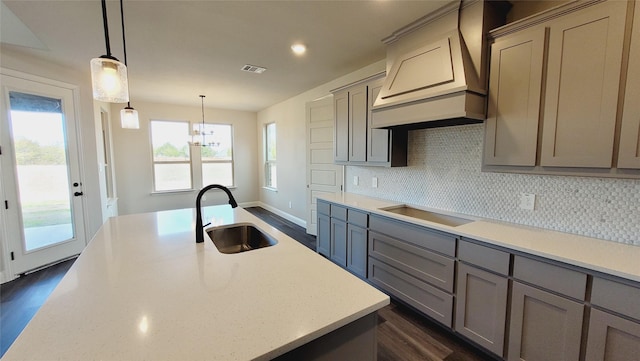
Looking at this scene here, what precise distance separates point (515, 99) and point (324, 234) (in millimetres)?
2495

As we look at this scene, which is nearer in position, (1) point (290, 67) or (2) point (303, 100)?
(1) point (290, 67)

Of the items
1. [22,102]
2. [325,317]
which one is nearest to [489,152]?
[325,317]

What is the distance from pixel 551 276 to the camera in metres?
1.46

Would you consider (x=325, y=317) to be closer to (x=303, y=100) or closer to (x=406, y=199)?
(x=406, y=199)

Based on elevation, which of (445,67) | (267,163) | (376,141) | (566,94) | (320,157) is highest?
(445,67)

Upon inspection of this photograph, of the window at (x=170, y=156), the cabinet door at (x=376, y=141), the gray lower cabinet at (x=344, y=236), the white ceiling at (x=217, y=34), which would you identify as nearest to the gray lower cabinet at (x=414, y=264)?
the gray lower cabinet at (x=344, y=236)

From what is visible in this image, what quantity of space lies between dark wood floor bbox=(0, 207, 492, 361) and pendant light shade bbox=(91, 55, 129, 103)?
2.24 metres

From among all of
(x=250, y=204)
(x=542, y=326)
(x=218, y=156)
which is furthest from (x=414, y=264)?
(x=218, y=156)

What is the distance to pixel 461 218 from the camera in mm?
2340

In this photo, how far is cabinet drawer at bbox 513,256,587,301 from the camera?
4.50 ft

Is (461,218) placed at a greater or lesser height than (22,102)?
lesser

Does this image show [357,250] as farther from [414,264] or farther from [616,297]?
[616,297]

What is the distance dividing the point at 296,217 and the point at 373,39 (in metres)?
3.71

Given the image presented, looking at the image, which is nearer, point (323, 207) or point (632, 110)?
point (632, 110)
